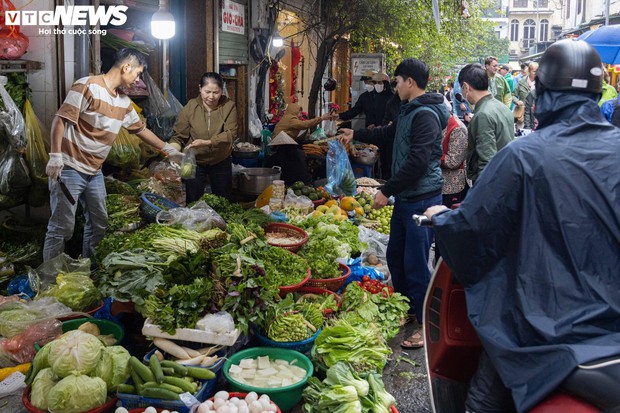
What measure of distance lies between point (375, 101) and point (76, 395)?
383 inches

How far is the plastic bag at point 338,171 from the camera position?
9.05 metres

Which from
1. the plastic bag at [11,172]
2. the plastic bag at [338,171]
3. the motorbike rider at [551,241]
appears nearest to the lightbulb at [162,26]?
the plastic bag at [11,172]

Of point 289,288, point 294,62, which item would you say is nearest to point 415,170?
point 289,288

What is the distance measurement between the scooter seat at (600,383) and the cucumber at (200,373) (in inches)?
96.1

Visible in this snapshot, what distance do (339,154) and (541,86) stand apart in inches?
243

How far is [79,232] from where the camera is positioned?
6.88 meters

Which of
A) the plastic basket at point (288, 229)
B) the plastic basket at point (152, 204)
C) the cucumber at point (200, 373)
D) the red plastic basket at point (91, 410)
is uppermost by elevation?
the plastic basket at point (152, 204)

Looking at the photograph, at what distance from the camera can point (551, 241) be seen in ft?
8.77

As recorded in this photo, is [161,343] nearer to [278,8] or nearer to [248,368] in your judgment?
[248,368]

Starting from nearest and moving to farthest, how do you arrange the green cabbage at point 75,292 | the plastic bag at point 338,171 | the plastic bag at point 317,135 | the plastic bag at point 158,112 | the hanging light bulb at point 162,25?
the green cabbage at point 75,292
the hanging light bulb at point 162,25
the plastic bag at point 158,112
the plastic bag at point 338,171
the plastic bag at point 317,135

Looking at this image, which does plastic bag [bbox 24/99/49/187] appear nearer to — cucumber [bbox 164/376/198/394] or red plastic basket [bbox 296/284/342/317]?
red plastic basket [bbox 296/284/342/317]

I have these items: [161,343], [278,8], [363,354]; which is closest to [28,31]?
[161,343]

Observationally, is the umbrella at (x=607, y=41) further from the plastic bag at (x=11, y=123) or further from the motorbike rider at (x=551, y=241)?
the motorbike rider at (x=551, y=241)

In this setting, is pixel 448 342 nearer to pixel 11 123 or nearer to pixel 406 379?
pixel 406 379
